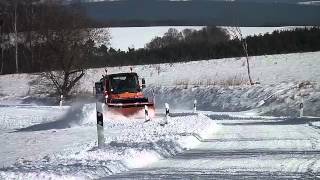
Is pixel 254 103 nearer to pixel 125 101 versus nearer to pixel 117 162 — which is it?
pixel 125 101

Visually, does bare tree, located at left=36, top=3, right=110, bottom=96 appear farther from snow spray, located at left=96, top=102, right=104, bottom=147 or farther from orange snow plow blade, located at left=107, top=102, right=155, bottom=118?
snow spray, located at left=96, top=102, right=104, bottom=147

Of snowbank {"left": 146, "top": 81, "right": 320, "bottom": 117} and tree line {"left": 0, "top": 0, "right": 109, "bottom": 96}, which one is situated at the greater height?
tree line {"left": 0, "top": 0, "right": 109, "bottom": 96}

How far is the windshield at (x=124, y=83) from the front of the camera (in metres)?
29.1

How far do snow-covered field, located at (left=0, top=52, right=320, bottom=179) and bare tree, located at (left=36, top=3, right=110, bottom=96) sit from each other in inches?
94.8

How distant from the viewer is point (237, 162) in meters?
12.1

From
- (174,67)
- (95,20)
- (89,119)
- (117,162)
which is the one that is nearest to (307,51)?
(174,67)

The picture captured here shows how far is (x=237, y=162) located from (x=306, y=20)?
59.9 metres

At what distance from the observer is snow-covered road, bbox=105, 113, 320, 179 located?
1054cm

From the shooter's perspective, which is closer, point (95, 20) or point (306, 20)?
point (95, 20)

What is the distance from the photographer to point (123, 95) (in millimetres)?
28672

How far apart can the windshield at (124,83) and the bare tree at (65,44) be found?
17.6 metres

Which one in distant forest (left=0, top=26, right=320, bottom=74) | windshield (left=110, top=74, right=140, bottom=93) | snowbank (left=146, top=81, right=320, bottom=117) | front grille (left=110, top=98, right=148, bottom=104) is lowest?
snowbank (left=146, top=81, right=320, bottom=117)

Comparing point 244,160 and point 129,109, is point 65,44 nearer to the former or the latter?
point 129,109

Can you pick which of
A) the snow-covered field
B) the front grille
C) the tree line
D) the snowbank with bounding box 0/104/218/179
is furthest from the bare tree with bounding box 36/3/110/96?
the front grille
